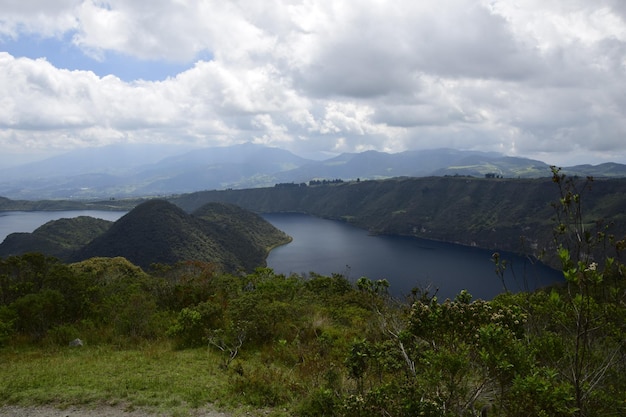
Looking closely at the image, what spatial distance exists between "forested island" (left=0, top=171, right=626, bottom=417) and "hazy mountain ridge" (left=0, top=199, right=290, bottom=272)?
2719 inches

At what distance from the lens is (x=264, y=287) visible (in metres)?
22.2

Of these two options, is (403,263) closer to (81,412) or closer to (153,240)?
(153,240)

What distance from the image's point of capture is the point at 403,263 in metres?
103

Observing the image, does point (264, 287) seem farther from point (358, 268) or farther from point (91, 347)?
point (358, 268)

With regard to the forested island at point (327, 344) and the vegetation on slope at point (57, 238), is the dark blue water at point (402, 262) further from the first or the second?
the vegetation on slope at point (57, 238)

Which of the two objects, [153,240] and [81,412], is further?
[153,240]

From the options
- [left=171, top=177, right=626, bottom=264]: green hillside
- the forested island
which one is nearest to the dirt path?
the forested island

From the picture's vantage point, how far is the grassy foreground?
9352 millimetres

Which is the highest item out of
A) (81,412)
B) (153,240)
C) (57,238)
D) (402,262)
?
(81,412)

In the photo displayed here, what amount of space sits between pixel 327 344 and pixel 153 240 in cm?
9131

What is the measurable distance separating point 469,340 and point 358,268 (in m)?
92.1

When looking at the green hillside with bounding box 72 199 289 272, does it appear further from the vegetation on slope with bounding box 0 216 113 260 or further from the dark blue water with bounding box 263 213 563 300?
the vegetation on slope with bounding box 0 216 113 260

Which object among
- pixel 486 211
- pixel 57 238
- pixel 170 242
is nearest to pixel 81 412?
pixel 170 242

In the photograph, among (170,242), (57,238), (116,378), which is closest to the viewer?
(116,378)
